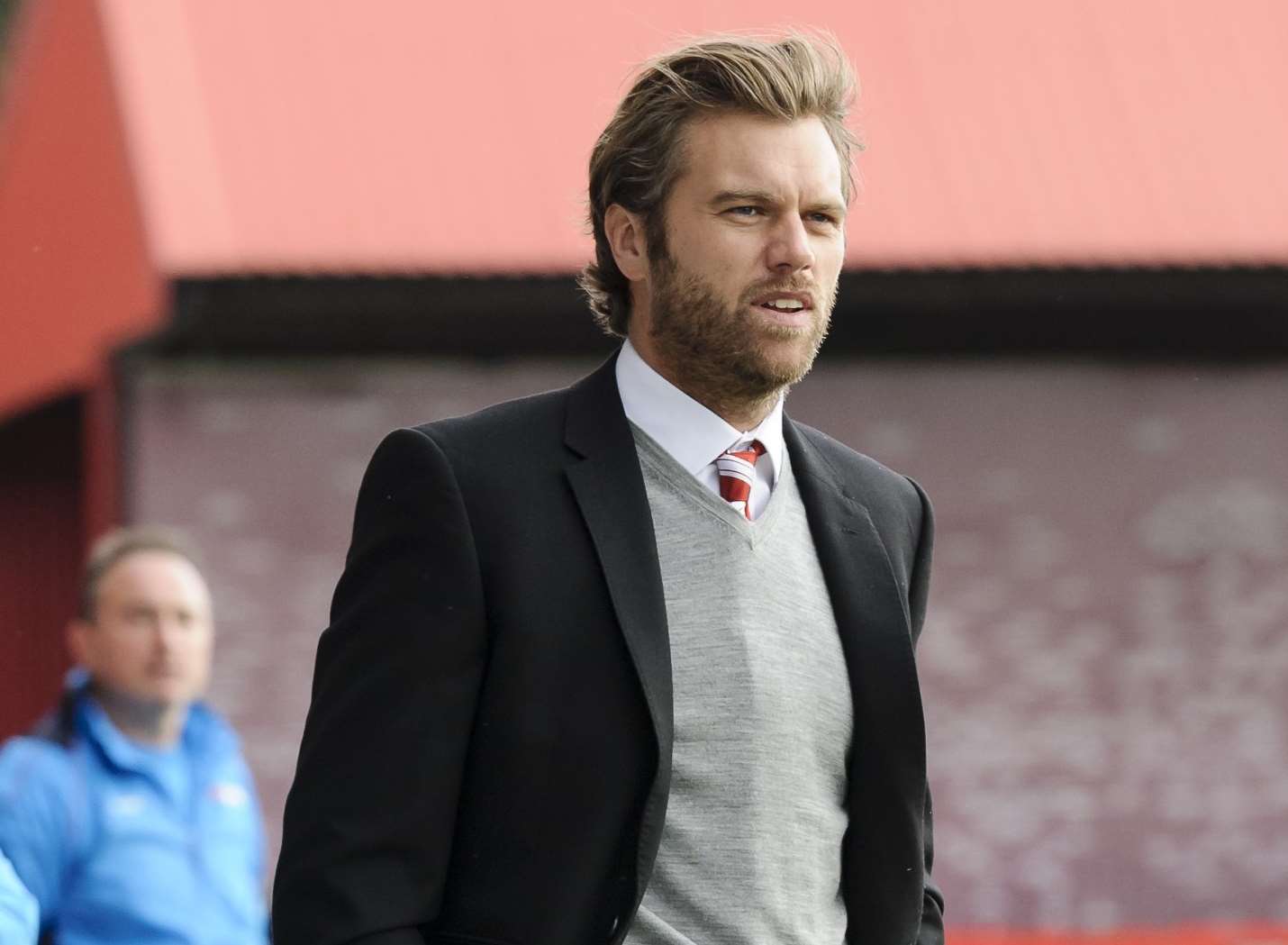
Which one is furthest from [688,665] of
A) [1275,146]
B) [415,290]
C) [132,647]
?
[1275,146]

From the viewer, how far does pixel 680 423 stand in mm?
2521

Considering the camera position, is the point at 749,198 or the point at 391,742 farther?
the point at 749,198

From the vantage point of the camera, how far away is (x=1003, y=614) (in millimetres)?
8438

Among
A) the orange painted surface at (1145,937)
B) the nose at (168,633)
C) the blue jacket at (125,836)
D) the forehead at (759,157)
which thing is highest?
the forehead at (759,157)

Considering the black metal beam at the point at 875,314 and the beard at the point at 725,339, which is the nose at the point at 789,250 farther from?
the black metal beam at the point at 875,314

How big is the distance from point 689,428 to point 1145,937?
6.59 metres

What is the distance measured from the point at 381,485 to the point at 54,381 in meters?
6.86

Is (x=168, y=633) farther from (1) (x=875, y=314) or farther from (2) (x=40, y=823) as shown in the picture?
(1) (x=875, y=314)

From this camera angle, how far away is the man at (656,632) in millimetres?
2277

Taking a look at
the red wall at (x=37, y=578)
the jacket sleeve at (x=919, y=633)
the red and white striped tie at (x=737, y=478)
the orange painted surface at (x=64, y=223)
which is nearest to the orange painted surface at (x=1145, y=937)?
the orange painted surface at (x=64, y=223)

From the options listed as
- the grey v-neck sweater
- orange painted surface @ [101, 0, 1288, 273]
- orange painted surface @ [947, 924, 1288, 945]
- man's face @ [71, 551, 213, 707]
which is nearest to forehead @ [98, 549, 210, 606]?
man's face @ [71, 551, 213, 707]

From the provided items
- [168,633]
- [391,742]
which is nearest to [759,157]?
[391,742]

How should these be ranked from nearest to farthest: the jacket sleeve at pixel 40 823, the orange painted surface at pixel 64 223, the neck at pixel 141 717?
the jacket sleeve at pixel 40 823
the neck at pixel 141 717
the orange painted surface at pixel 64 223

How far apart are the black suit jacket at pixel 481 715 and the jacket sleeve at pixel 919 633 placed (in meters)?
0.46
